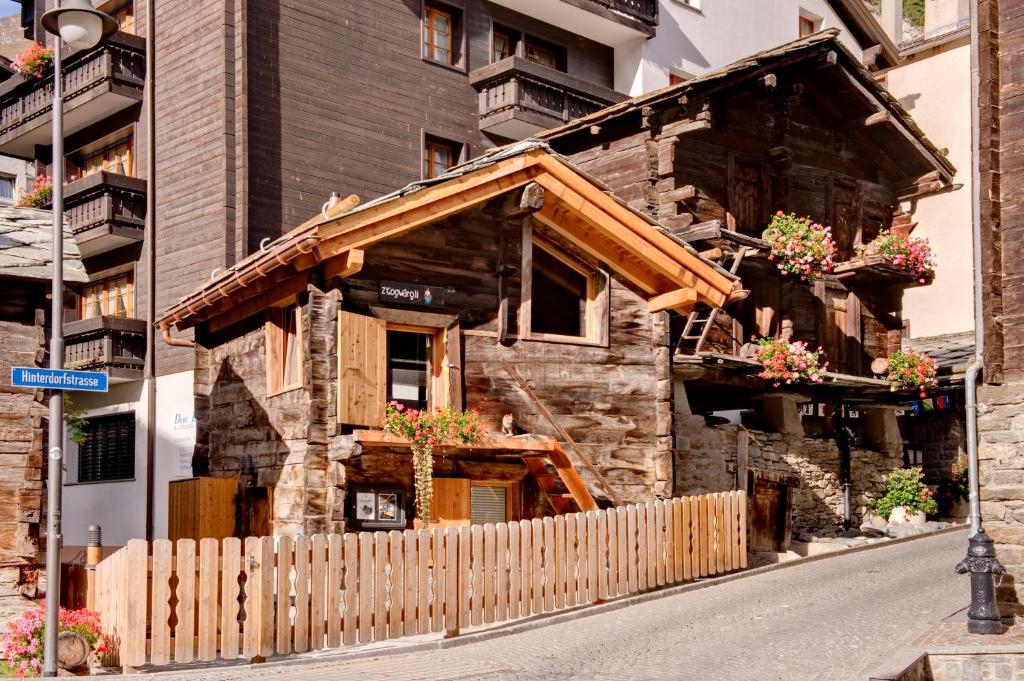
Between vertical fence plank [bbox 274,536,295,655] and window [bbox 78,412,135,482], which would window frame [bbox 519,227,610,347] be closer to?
vertical fence plank [bbox 274,536,295,655]

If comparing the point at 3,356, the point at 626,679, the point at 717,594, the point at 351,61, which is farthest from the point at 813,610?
the point at 351,61

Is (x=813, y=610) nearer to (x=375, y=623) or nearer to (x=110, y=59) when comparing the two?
(x=375, y=623)

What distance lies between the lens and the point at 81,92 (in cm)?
2591

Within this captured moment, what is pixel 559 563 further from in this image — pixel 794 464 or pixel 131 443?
pixel 131 443

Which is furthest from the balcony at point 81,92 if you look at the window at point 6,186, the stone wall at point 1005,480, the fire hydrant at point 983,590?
the fire hydrant at point 983,590

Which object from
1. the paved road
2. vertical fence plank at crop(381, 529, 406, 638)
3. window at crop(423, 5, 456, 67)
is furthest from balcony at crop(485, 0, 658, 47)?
vertical fence plank at crop(381, 529, 406, 638)

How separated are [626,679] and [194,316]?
37.3 feet

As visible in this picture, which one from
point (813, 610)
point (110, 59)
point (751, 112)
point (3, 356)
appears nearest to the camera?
point (3, 356)

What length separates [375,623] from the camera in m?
14.1

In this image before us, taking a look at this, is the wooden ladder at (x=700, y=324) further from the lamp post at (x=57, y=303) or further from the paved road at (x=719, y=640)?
the lamp post at (x=57, y=303)

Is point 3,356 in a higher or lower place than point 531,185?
lower

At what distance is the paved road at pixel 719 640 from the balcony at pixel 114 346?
40.5ft

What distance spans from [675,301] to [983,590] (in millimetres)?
7818

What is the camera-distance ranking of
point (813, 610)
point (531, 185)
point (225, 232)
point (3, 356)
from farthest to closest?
point (225, 232) < point (531, 185) < point (813, 610) < point (3, 356)
